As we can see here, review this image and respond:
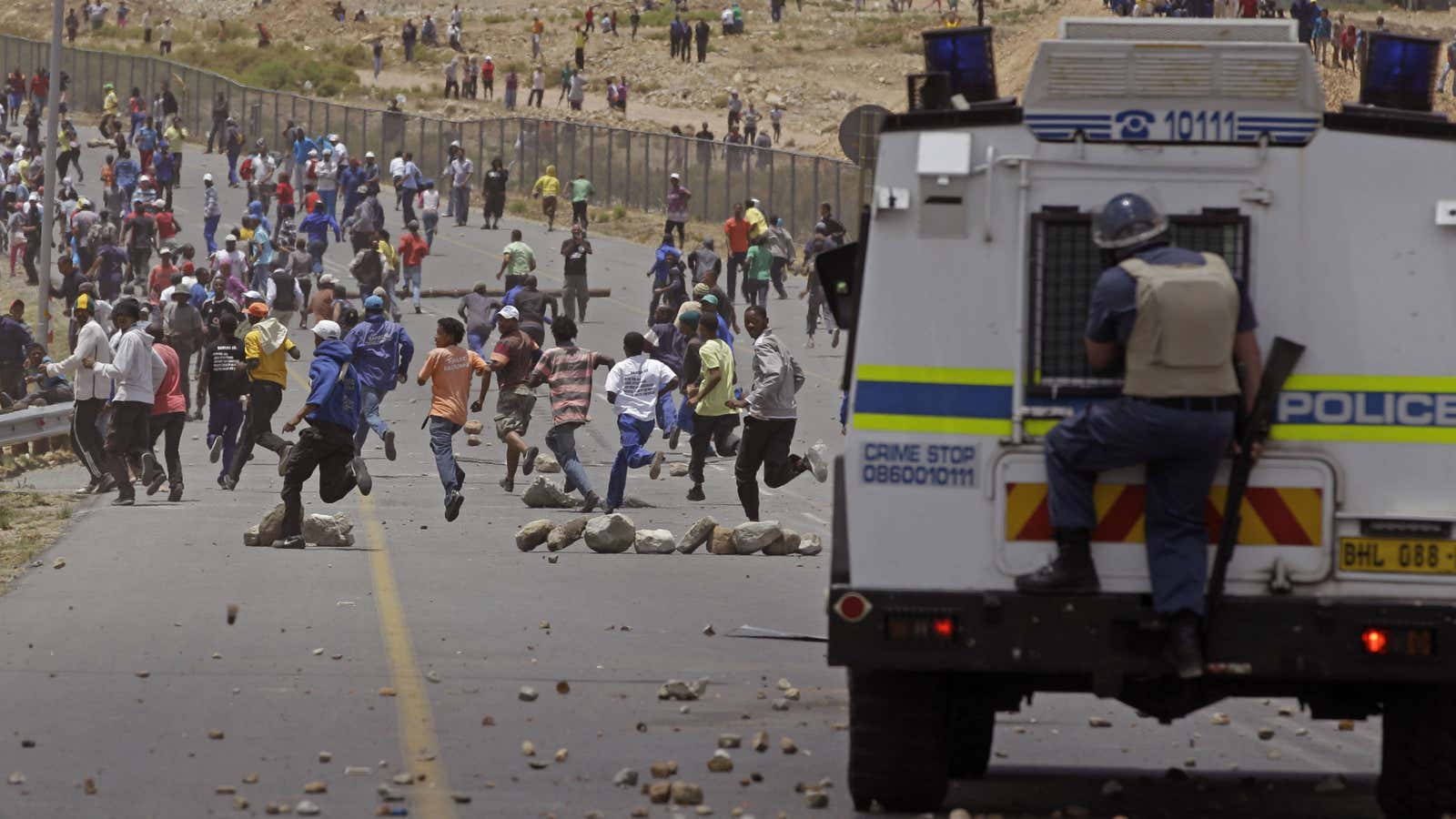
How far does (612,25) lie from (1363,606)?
8341 cm

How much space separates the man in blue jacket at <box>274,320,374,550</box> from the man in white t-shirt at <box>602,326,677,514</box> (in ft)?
9.47

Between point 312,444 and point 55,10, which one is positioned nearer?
point 312,444

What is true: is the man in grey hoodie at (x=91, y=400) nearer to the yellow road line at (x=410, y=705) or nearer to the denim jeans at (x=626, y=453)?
the denim jeans at (x=626, y=453)

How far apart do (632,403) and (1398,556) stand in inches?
484

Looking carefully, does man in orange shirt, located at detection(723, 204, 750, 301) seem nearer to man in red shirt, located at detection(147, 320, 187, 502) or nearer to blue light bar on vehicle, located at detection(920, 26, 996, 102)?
man in red shirt, located at detection(147, 320, 187, 502)

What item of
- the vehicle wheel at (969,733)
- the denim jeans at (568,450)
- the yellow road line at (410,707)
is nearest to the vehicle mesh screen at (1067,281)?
the vehicle wheel at (969,733)

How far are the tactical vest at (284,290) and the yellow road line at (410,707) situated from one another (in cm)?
Answer: 1792

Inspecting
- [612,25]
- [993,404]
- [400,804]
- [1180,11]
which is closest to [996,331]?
[993,404]

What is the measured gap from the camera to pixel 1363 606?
6961 mm

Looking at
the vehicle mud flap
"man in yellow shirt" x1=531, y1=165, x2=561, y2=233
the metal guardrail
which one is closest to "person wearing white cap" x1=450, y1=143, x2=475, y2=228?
"man in yellow shirt" x1=531, y1=165, x2=561, y2=233

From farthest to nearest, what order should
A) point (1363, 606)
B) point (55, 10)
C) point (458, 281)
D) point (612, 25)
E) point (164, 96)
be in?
1. point (612, 25)
2. point (164, 96)
3. point (458, 281)
4. point (55, 10)
5. point (1363, 606)

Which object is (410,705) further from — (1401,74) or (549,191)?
(549,191)

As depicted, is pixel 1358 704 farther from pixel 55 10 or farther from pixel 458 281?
pixel 458 281

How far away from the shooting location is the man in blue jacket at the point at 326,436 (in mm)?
16000
